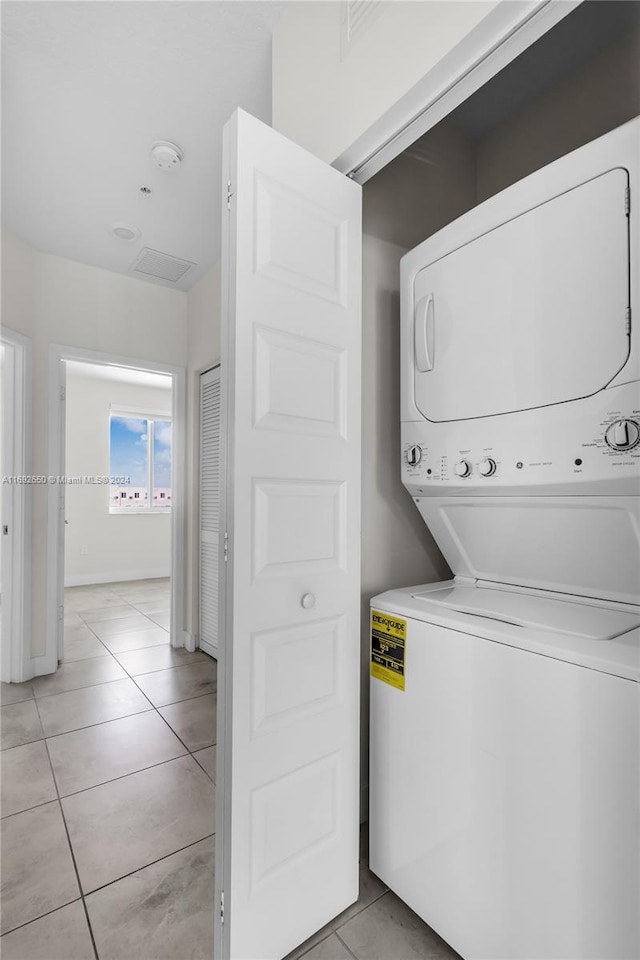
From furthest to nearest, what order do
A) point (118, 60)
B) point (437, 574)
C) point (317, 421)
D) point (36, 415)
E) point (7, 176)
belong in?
point (36, 415), point (7, 176), point (437, 574), point (118, 60), point (317, 421)

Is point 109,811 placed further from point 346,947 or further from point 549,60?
point 549,60

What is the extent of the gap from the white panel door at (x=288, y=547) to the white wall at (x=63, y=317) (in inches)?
94.9

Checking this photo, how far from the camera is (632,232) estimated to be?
99 centimetres

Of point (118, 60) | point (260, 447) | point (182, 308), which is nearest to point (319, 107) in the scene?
point (118, 60)

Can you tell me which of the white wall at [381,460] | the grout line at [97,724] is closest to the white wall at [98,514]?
the grout line at [97,724]

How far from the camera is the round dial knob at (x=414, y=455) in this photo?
58.5 inches

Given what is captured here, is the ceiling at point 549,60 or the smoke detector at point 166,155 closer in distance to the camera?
the ceiling at point 549,60

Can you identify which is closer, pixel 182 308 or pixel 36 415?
pixel 36 415

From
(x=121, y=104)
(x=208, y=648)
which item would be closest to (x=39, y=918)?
(x=208, y=648)

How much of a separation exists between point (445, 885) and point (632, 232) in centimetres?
160

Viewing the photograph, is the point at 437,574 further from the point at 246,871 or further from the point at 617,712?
the point at 246,871

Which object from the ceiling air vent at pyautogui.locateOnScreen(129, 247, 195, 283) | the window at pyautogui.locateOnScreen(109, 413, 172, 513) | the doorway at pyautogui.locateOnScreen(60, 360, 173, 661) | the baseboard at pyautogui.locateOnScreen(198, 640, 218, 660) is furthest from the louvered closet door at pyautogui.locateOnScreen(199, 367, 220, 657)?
the window at pyautogui.locateOnScreen(109, 413, 172, 513)

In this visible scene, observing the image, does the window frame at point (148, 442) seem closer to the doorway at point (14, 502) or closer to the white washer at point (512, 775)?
the doorway at point (14, 502)

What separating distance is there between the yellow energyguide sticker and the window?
217 inches
